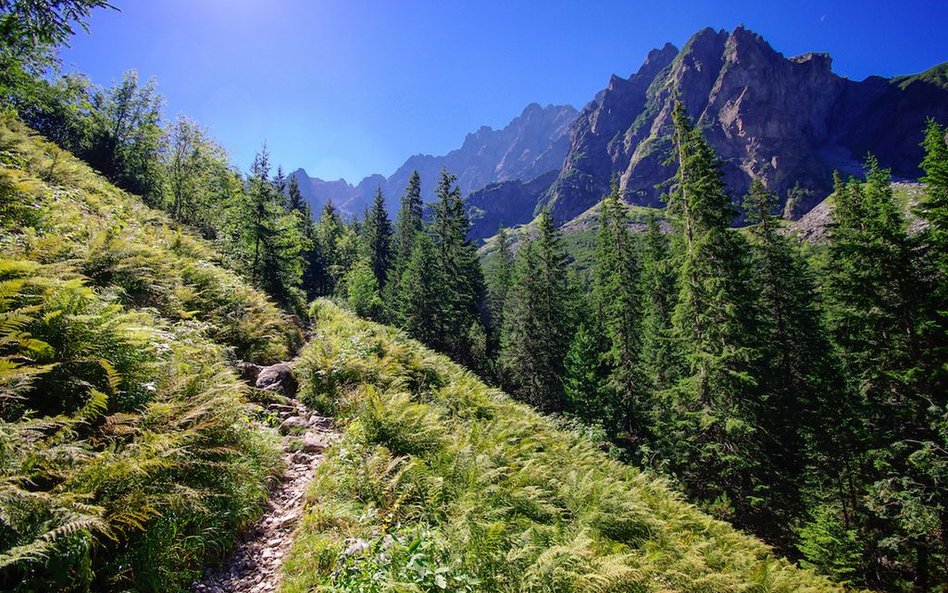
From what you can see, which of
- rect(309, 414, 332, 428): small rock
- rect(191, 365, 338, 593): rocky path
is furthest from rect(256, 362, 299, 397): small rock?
rect(309, 414, 332, 428): small rock

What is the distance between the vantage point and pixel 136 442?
396 cm

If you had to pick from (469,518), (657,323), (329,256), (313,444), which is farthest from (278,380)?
(329,256)

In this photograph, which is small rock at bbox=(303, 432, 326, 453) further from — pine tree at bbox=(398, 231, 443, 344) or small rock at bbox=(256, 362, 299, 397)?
pine tree at bbox=(398, 231, 443, 344)

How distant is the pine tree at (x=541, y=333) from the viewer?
32812 millimetres

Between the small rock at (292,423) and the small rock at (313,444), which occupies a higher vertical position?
the small rock at (292,423)

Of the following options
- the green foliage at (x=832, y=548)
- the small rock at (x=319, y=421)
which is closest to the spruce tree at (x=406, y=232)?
the small rock at (x=319, y=421)

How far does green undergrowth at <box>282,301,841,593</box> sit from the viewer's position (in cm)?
431

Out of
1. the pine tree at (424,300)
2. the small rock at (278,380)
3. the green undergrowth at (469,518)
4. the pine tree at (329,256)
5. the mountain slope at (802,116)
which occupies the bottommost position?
the green undergrowth at (469,518)

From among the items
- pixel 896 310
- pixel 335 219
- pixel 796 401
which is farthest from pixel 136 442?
pixel 335 219

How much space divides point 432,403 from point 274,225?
17302 mm

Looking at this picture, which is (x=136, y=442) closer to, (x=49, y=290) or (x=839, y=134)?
(x=49, y=290)

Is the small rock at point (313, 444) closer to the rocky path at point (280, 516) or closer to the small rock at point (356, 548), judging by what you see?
the rocky path at point (280, 516)

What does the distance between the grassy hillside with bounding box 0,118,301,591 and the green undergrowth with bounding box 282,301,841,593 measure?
120cm

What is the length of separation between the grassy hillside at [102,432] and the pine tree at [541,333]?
1067 inches
